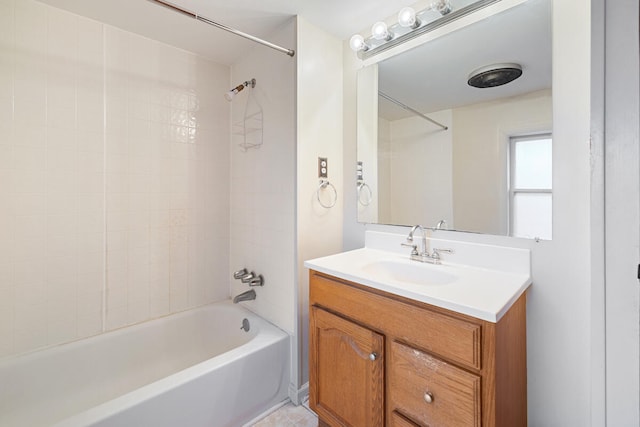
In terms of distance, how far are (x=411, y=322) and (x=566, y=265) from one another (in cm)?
63

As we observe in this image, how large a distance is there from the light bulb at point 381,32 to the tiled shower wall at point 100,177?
4.23 ft

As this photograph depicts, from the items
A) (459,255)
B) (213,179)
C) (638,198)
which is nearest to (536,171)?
(638,198)

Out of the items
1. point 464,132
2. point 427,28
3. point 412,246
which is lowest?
point 412,246

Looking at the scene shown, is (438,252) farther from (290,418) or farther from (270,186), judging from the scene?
(290,418)

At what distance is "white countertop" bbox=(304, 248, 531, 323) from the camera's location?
88 centimetres

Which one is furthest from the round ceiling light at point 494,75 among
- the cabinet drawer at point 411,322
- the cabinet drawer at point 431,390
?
the cabinet drawer at point 431,390

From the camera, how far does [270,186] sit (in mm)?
1880

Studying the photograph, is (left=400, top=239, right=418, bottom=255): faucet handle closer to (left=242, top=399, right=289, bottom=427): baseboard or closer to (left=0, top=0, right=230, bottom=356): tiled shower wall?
(left=242, top=399, right=289, bottom=427): baseboard

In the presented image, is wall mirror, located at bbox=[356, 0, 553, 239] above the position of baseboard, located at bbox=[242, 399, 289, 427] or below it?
above

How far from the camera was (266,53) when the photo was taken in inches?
74.3

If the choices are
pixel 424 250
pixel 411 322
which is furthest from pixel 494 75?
pixel 411 322

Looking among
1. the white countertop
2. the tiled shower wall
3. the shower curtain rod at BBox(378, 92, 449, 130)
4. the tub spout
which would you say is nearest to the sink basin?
the white countertop

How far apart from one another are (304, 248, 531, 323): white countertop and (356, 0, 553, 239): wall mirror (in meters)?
0.20

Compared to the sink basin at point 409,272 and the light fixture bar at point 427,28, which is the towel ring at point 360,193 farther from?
the light fixture bar at point 427,28
